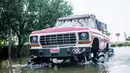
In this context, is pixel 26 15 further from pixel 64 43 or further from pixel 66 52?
pixel 66 52

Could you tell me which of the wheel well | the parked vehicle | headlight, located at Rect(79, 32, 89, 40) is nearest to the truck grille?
the parked vehicle

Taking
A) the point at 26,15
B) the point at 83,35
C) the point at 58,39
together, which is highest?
the point at 26,15

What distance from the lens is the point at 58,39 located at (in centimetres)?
1002

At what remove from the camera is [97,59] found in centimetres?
1110

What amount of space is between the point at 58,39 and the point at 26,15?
14.5 meters

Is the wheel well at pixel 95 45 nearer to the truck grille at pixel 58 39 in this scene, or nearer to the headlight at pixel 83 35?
the headlight at pixel 83 35

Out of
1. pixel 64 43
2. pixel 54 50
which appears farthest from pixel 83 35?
pixel 54 50

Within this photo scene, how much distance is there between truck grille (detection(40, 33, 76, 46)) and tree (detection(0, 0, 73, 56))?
508 inches

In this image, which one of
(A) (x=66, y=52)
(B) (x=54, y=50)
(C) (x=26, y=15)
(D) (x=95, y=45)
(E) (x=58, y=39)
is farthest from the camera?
(C) (x=26, y=15)

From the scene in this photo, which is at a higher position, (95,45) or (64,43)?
(64,43)

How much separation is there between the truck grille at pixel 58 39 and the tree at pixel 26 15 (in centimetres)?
1291

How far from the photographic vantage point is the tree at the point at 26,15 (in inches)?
891

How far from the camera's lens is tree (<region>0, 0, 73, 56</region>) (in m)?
22.6

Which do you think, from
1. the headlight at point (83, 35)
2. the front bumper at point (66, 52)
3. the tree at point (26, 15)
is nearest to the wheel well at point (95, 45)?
the headlight at point (83, 35)
